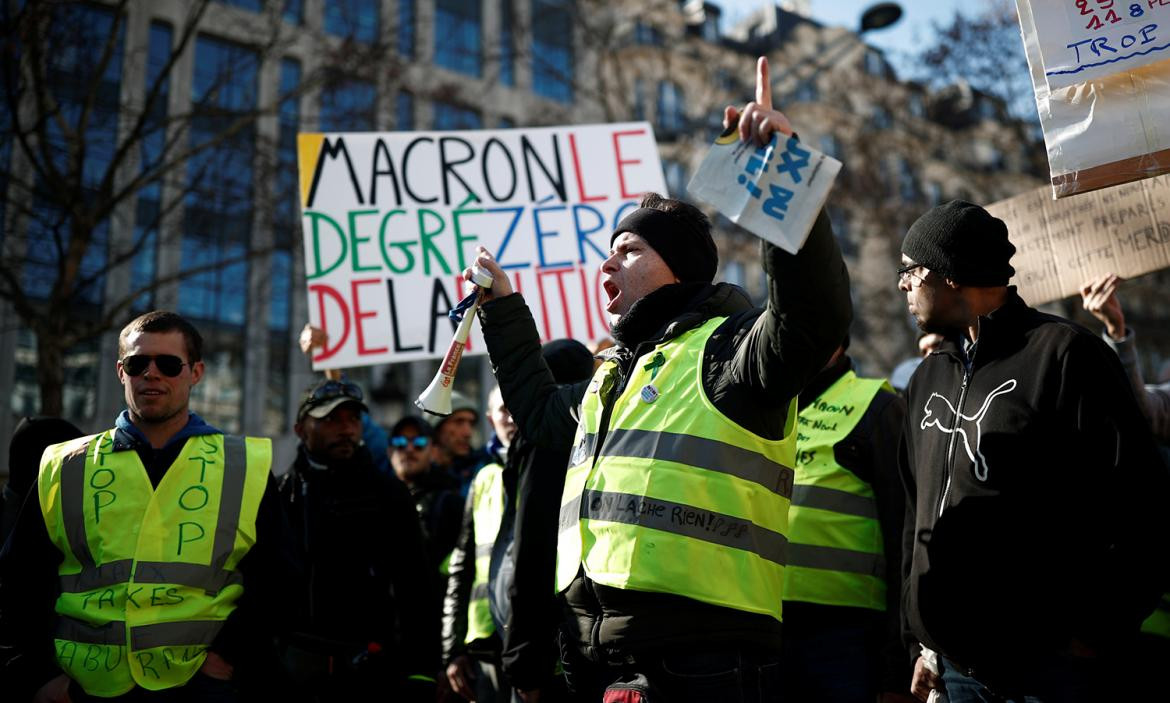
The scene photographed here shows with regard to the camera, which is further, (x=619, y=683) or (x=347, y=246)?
(x=347, y=246)

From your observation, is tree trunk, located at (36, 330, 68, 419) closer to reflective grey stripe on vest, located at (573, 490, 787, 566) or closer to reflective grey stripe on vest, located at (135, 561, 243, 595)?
reflective grey stripe on vest, located at (135, 561, 243, 595)

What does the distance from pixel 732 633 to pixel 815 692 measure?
107 cm

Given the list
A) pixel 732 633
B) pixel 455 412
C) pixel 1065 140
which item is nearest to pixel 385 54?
pixel 455 412

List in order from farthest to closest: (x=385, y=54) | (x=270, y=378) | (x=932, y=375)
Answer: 1. (x=270, y=378)
2. (x=385, y=54)
3. (x=932, y=375)

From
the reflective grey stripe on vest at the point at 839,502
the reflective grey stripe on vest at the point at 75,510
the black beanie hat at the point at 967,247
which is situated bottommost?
the reflective grey stripe on vest at the point at 839,502

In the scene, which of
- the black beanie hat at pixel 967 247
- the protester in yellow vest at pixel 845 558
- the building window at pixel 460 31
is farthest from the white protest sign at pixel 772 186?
the building window at pixel 460 31

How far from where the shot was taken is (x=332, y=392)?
4.77 meters

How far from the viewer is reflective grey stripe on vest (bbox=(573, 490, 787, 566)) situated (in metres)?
2.35

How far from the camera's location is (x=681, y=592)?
2.30 m

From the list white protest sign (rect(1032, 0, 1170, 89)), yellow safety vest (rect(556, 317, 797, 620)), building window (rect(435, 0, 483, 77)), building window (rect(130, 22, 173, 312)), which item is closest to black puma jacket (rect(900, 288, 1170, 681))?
yellow safety vest (rect(556, 317, 797, 620))

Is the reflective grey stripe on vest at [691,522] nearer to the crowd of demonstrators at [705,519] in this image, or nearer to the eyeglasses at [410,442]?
the crowd of demonstrators at [705,519]

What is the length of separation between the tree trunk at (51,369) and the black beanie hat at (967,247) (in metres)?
7.48

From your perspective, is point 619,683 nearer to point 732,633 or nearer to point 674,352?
point 732,633

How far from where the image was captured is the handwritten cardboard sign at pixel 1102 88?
293cm
